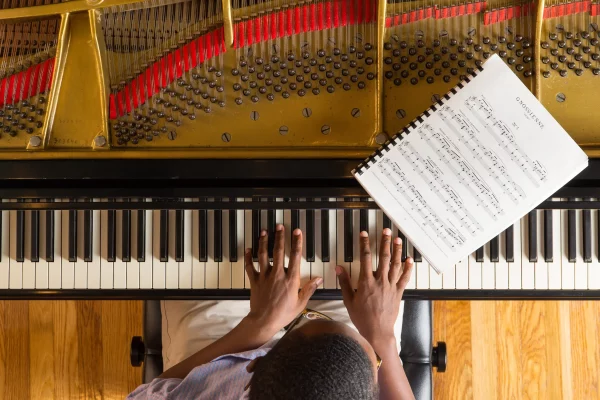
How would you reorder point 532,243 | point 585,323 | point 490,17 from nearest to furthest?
point 490,17 < point 532,243 < point 585,323

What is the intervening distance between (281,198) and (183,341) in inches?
28.1

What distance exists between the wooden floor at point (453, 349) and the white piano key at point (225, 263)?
110cm

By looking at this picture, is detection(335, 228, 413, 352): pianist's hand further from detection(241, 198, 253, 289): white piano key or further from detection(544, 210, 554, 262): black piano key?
detection(544, 210, 554, 262): black piano key

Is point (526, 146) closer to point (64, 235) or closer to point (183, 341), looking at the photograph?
point (183, 341)

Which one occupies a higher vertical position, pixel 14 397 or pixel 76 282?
pixel 76 282

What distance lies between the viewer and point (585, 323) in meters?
2.70

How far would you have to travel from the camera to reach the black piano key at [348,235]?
1.85 meters

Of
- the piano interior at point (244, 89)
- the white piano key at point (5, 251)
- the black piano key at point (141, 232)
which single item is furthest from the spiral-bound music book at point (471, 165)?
the white piano key at point (5, 251)

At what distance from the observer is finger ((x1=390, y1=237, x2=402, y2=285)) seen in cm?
182

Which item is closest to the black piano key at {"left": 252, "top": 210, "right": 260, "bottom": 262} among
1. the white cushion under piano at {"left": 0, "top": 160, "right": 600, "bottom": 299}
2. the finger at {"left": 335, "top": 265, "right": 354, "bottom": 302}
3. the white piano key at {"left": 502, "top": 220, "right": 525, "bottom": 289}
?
the white cushion under piano at {"left": 0, "top": 160, "right": 600, "bottom": 299}

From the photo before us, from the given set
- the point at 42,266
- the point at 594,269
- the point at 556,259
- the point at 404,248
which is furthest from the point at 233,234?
the point at 594,269

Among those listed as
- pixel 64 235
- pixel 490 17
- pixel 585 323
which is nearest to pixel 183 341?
pixel 64 235

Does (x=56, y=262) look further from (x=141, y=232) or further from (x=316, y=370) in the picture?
(x=316, y=370)

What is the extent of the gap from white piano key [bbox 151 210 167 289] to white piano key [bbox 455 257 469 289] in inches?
44.1
